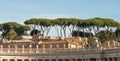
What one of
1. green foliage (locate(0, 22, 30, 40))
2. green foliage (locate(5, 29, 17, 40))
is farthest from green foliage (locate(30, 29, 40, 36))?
green foliage (locate(5, 29, 17, 40))

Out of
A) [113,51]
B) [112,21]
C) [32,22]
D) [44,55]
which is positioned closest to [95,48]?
[113,51]

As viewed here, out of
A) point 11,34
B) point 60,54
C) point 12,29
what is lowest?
point 60,54

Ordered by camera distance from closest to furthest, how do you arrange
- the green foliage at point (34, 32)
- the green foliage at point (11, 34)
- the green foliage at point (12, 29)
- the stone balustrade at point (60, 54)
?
the stone balustrade at point (60, 54) < the green foliage at point (11, 34) < the green foliage at point (12, 29) < the green foliage at point (34, 32)

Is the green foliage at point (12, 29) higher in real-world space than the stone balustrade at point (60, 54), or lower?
higher

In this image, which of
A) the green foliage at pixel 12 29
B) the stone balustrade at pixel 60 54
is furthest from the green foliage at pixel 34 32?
the stone balustrade at pixel 60 54

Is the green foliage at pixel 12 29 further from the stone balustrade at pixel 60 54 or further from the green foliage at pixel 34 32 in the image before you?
the stone balustrade at pixel 60 54

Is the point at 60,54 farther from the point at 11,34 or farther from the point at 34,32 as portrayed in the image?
the point at 34,32

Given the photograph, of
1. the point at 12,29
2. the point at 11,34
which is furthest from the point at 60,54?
the point at 12,29

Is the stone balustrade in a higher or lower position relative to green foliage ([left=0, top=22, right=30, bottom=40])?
lower

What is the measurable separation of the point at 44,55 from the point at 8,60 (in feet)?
23.8

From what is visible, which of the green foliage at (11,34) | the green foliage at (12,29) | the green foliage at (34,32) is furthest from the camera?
the green foliage at (34,32)

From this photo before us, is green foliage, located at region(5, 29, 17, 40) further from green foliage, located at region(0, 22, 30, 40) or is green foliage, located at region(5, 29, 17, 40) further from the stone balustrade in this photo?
the stone balustrade

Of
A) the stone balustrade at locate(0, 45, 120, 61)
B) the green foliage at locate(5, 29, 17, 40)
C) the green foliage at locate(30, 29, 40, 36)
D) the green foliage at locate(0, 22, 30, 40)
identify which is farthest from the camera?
the green foliage at locate(30, 29, 40, 36)

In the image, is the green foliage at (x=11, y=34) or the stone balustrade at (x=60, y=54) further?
the green foliage at (x=11, y=34)
